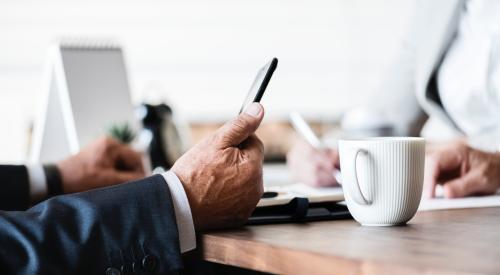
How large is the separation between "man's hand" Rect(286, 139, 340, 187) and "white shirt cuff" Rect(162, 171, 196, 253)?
0.56 m

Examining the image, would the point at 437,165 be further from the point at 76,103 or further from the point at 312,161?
the point at 76,103

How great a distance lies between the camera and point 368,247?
0.67m

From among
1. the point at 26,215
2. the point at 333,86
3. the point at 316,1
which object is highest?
the point at 316,1

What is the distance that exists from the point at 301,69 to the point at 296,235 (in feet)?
12.8

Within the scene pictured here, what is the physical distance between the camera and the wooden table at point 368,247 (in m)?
0.58

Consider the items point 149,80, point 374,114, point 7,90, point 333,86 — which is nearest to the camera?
point 374,114

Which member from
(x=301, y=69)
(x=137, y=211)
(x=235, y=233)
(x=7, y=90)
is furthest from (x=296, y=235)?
(x=301, y=69)

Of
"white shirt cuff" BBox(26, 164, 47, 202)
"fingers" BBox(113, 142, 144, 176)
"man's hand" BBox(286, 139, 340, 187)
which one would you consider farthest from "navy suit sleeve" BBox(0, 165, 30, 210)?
"man's hand" BBox(286, 139, 340, 187)

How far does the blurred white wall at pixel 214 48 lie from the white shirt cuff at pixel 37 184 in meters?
2.68

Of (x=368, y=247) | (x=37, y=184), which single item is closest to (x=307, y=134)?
(x=37, y=184)

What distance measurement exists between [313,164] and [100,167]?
19.9 inches

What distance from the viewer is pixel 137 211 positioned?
2.72ft

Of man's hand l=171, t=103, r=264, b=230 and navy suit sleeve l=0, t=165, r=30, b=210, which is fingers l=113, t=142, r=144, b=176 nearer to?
navy suit sleeve l=0, t=165, r=30, b=210

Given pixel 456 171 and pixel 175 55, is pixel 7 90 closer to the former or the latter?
pixel 175 55
